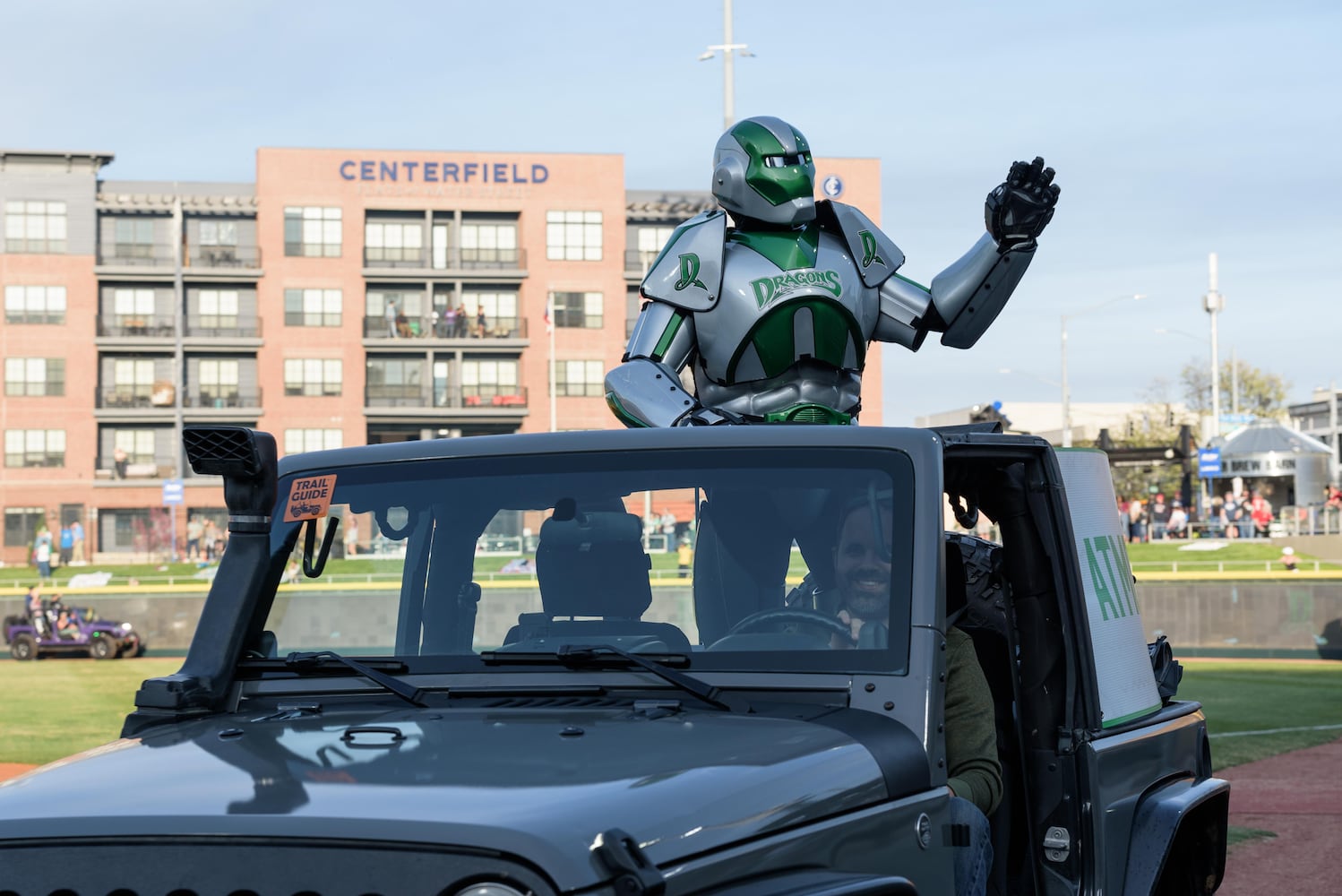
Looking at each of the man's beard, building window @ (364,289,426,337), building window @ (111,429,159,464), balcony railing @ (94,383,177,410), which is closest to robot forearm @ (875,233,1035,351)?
the man's beard

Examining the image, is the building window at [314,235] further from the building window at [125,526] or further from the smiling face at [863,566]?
the smiling face at [863,566]

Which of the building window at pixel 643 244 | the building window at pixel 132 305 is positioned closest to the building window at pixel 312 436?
the building window at pixel 132 305

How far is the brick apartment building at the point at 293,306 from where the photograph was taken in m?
66.4

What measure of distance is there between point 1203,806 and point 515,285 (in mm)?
64531

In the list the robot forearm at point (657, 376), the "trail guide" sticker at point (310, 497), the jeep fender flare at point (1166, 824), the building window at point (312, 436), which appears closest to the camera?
the "trail guide" sticker at point (310, 497)

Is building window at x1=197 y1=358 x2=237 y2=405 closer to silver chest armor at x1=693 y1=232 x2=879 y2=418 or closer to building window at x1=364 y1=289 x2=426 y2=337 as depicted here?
building window at x1=364 y1=289 x2=426 y2=337

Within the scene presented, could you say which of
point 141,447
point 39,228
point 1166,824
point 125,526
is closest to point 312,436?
point 141,447

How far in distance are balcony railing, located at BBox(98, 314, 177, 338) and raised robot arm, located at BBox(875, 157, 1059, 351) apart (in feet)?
209

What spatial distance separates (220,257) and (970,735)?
2623 inches

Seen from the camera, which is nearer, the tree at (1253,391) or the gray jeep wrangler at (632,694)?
the gray jeep wrangler at (632,694)

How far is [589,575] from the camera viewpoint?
3549 mm

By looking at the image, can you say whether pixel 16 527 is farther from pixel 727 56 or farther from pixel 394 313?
pixel 727 56

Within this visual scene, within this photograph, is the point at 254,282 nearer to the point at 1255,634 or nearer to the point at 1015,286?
the point at 1255,634

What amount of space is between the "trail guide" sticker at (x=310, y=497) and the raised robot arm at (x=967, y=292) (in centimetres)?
265
